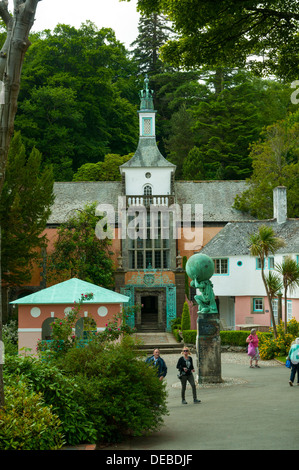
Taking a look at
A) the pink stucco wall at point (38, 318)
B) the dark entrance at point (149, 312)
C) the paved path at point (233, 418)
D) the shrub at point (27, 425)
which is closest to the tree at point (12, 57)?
the shrub at point (27, 425)

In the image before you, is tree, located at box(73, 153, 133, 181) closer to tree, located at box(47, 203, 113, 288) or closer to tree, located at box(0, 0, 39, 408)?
tree, located at box(47, 203, 113, 288)

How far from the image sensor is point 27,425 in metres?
8.75

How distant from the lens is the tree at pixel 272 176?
39031mm

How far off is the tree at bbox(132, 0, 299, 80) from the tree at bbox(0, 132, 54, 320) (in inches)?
722

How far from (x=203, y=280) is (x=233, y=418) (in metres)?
7.80

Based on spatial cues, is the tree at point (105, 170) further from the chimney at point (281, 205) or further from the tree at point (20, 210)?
the chimney at point (281, 205)

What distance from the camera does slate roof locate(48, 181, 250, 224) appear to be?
131 feet

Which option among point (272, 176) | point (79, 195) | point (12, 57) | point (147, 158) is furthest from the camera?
point (79, 195)

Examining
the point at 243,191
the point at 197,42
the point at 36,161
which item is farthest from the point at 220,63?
the point at 243,191

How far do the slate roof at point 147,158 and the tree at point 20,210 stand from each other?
26.6 feet

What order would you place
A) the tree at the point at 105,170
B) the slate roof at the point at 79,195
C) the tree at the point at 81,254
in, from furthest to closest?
the tree at the point at 105,170, the slate roof at the point at 79,195, the tree at the point at 81,254

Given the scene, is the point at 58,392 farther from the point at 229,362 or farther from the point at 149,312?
the point at 149,312

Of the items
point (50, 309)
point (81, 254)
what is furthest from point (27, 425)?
point (81, 254)

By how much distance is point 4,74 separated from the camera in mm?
8766
